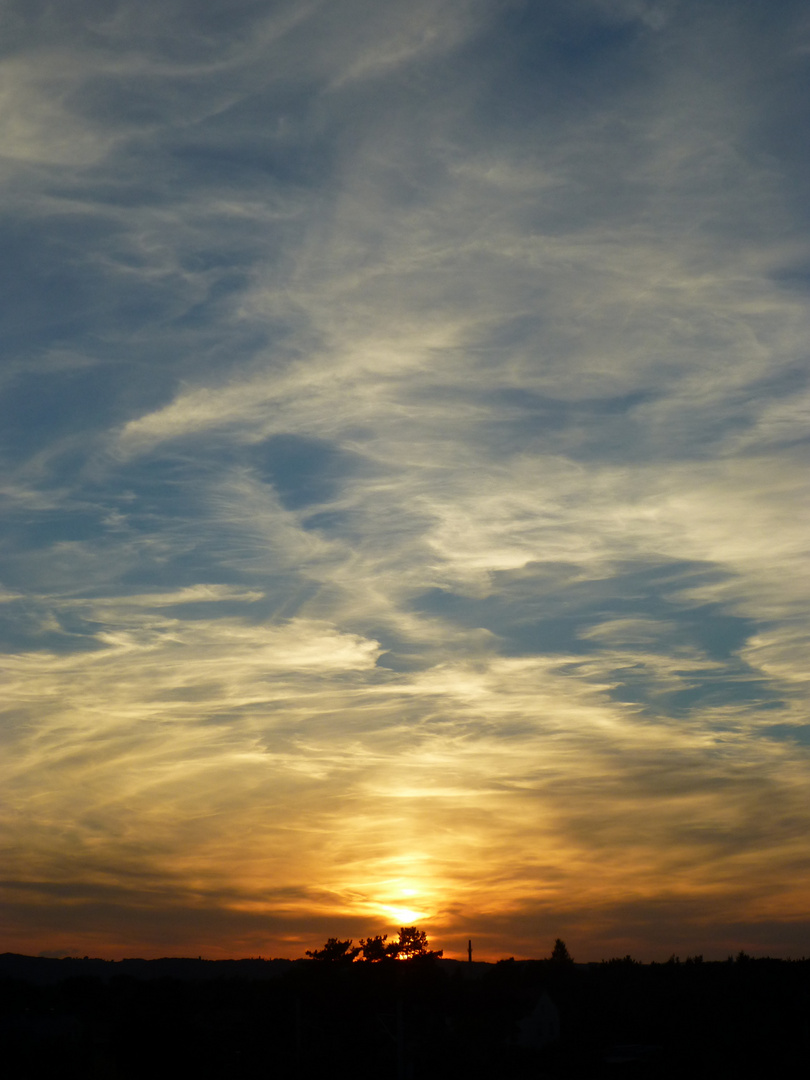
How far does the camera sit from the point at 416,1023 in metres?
101

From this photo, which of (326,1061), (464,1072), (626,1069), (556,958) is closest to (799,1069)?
(626,1069)

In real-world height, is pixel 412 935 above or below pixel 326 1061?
above

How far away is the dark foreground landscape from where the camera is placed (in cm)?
6762

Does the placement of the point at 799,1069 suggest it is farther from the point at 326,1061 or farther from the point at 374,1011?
the point at 374,1011

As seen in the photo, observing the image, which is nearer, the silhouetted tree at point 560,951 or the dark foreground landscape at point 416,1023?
the dark foreground landscape at point 416,1023

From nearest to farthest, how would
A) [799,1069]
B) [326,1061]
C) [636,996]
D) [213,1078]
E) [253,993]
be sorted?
[213,1078] < [799,1069] < [326,1061] < [253,993] < [636,996]

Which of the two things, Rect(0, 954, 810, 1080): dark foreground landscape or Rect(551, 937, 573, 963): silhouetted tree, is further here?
Rect(551, 937, 573, 963): silhouetted tree

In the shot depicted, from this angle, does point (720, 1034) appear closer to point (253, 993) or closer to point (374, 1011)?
point (374, 1011)

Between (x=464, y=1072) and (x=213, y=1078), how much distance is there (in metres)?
16.5

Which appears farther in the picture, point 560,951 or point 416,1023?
point 560,951

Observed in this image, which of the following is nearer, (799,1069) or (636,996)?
(799,1069)

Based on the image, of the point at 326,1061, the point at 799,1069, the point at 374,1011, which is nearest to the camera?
the point at 799,1069

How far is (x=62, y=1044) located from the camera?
5566cm

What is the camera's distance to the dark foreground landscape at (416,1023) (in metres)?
67.6
